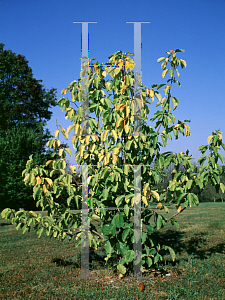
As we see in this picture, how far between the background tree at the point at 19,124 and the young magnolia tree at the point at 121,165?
13558 millimetres

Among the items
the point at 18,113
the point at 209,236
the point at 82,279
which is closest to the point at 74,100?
the point at 82,279

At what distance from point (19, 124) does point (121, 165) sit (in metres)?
17.3

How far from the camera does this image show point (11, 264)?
5.03m

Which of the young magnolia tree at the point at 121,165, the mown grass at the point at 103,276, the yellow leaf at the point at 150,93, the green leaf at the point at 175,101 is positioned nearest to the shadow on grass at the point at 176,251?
the mown grass at the point at 103,276

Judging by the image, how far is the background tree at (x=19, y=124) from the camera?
1684cm

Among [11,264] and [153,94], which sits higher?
[153,94]

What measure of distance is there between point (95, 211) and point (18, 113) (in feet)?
58.2

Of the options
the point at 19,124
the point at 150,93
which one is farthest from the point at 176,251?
the point at 19,124

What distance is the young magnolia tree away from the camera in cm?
348

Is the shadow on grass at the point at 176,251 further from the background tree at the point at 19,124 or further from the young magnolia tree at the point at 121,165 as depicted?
the background tree at the point at 19,124

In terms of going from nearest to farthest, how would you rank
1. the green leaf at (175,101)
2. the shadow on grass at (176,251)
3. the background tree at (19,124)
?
the green leaf at (175,101) < the shadow on grass at (176,251) < the background tree at (19,124)

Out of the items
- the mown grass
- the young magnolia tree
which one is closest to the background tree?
the mown grass

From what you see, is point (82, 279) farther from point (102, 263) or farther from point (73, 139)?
point (73, 139)

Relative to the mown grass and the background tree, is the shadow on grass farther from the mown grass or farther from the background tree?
the background tree
